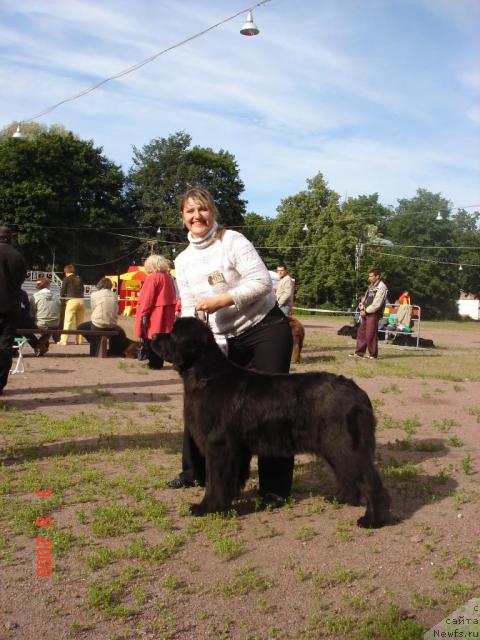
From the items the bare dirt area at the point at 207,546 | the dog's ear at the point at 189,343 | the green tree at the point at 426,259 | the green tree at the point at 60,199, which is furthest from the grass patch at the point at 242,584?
the green tree at the point at 426,259

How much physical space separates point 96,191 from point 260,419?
5424 cm

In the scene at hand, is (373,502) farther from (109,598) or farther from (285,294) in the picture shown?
(285,294)

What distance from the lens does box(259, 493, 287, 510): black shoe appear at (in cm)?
469

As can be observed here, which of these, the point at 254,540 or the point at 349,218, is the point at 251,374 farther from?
the point at 349,218

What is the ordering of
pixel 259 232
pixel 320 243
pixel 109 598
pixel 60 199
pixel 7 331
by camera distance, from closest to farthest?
1. pixel 109 598
2. pixel 7 331
3. pixel 60 199
4. pixel 320 243
5. pixel 259 232

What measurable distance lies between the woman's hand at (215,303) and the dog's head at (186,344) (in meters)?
0.13

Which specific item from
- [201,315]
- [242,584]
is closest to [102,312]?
[201,315]

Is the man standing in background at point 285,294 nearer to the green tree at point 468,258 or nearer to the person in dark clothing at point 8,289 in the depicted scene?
the person in dark clothing at point 8,289

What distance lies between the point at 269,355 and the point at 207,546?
4.65ft

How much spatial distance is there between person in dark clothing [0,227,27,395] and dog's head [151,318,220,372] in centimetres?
296

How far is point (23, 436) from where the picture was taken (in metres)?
6.59

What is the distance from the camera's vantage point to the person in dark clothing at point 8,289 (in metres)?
6.89
